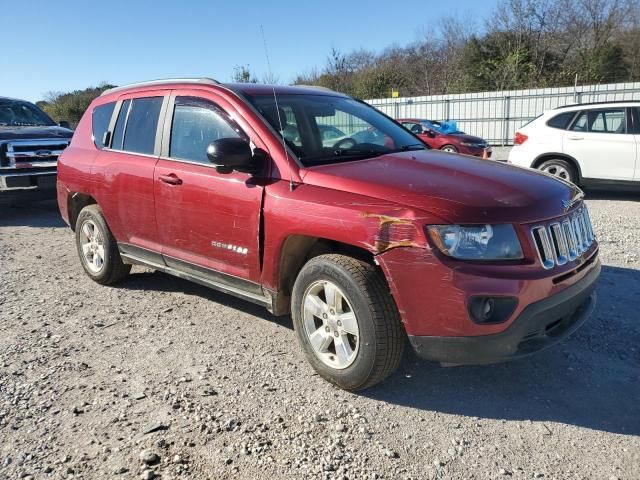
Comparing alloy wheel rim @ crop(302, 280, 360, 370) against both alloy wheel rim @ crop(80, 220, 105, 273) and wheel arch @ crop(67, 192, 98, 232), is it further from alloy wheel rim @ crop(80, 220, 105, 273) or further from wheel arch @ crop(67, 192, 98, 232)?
wheel arch @ crop(67, 192, 98, 232)

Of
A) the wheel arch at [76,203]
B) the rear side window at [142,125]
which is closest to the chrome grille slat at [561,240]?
the rear side window at [142,125]

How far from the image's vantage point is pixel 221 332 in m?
4.19

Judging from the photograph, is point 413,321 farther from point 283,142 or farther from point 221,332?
point 221,332

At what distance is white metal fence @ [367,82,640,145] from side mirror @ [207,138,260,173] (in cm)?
2144

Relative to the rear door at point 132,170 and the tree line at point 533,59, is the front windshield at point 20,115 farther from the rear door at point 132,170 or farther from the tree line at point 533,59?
the tree line at point 533,59

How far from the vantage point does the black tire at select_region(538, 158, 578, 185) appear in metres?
9.41

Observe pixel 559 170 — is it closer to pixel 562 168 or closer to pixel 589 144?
pixel 562 168

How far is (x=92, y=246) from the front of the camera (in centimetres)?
540

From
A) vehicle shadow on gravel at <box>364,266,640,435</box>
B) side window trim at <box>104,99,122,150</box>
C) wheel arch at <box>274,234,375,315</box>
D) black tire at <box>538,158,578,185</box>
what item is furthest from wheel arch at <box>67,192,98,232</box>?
black tire at <box>538,158,578,185</box>

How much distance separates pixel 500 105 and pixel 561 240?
22.5 m

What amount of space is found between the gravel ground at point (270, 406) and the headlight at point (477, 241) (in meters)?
→ 0.93

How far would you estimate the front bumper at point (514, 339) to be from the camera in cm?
280

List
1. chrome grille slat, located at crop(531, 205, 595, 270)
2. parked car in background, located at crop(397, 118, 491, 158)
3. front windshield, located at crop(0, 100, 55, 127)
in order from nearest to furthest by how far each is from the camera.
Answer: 1. chrome grille slat, located at crop(531, 205, 595, 270)
2. front windshield, located at crop(0, 100, 55, 127)
3. parked car in background, located at crop(397, 118, 491, 158)

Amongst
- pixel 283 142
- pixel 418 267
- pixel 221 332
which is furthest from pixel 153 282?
pixel 418 267
